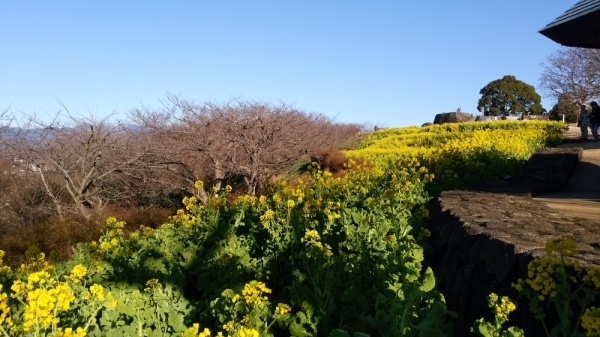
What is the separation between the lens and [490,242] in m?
4.07

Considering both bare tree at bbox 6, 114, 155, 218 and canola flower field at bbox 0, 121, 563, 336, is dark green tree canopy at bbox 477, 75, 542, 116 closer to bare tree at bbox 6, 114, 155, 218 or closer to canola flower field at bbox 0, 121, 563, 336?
bare tree at bbox 6, 114, 155, 218

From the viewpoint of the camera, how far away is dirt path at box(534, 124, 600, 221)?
6.36 meters

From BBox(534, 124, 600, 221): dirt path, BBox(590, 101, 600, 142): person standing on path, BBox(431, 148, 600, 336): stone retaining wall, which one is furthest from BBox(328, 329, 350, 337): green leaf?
BBox(590, 101, 600, 142): person standing on path

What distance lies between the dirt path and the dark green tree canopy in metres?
56.6

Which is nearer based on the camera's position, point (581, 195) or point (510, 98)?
point (581, 195)

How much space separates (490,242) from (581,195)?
4.63 meters

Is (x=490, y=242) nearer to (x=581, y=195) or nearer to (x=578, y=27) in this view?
(x=581, y=195)

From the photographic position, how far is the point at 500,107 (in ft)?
217

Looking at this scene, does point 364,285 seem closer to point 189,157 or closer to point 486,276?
point 486,276

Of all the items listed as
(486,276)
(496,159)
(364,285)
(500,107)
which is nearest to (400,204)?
(364,285)

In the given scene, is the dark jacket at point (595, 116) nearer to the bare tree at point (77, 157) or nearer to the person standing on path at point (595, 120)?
the person standing on path at point (595, 120)

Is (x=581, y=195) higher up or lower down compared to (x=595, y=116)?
lower down

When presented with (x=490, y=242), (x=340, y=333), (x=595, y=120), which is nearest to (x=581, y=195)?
(x=490, y=242)

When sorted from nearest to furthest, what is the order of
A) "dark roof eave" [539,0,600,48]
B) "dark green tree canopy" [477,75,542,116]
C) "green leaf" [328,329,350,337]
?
"green leaf" [328,329,350,337], "dark roof eave" [539,0,600,48], "dark green tree canopy" [477,75,542,116]
